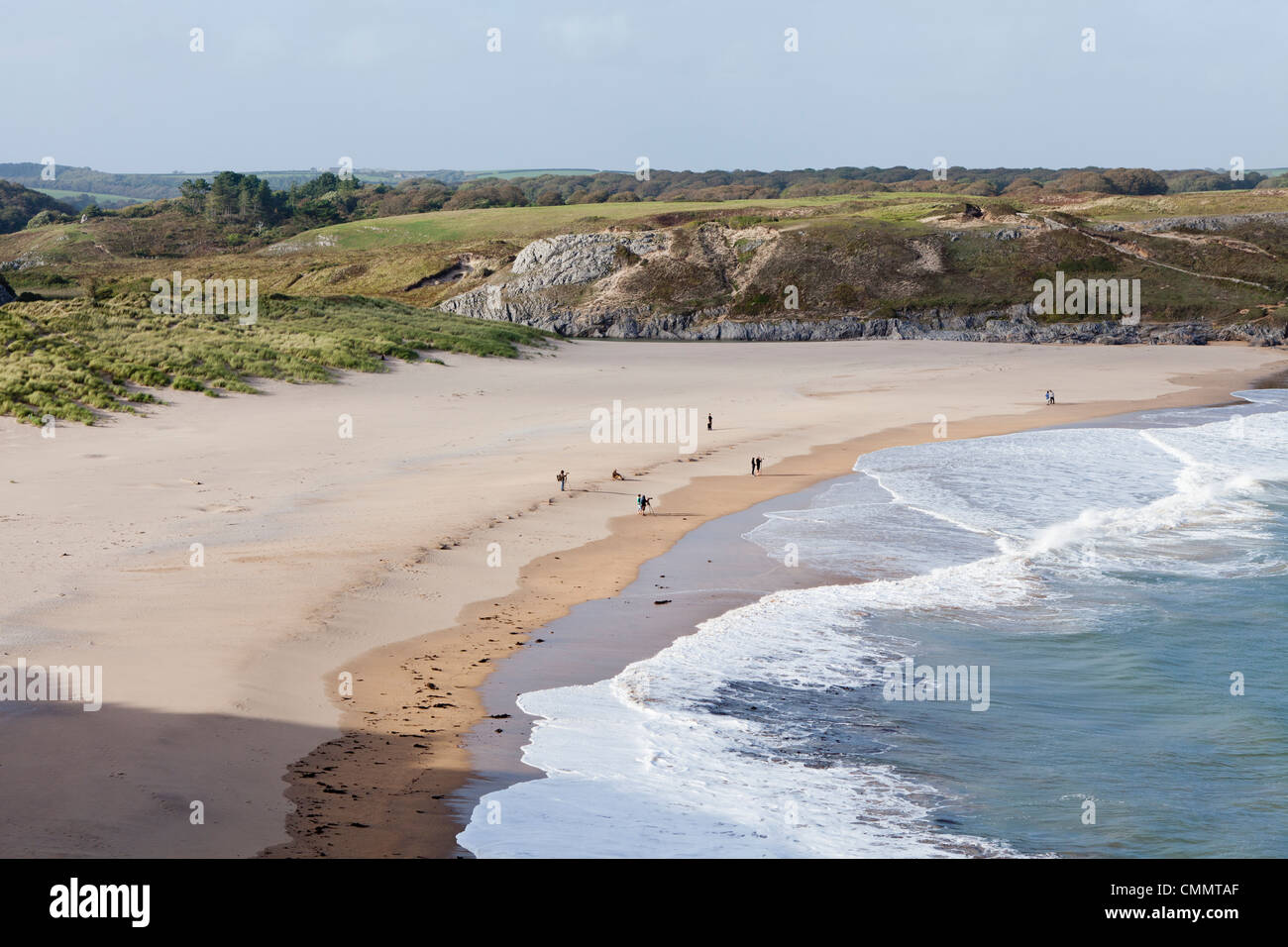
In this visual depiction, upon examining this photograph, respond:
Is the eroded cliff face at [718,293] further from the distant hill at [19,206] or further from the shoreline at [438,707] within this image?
the distant hill at [19,206]

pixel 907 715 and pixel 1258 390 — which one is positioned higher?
pixel 1258 390

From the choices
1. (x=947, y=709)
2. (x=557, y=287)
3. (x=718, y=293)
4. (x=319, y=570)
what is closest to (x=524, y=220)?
(x=557, y=287)

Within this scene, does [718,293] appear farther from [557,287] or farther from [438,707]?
[438,707]

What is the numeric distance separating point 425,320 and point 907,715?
48276 millimetres

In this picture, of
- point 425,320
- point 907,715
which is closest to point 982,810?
point 907,715

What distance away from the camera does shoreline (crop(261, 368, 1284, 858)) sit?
27.3 feet

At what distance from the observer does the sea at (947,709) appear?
9.17 metres

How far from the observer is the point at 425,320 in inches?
2243

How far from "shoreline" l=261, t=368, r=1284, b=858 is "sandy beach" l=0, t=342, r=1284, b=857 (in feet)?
0.11

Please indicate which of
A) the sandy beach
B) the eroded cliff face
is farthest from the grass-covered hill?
the sandy beach

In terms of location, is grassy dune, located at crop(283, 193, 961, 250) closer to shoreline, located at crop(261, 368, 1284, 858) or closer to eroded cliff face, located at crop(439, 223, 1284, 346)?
eroded cliff face, located at crop(439, 223, 1284, 346)

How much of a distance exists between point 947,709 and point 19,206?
165650mm

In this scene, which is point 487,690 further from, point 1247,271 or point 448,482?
point 1247,271
